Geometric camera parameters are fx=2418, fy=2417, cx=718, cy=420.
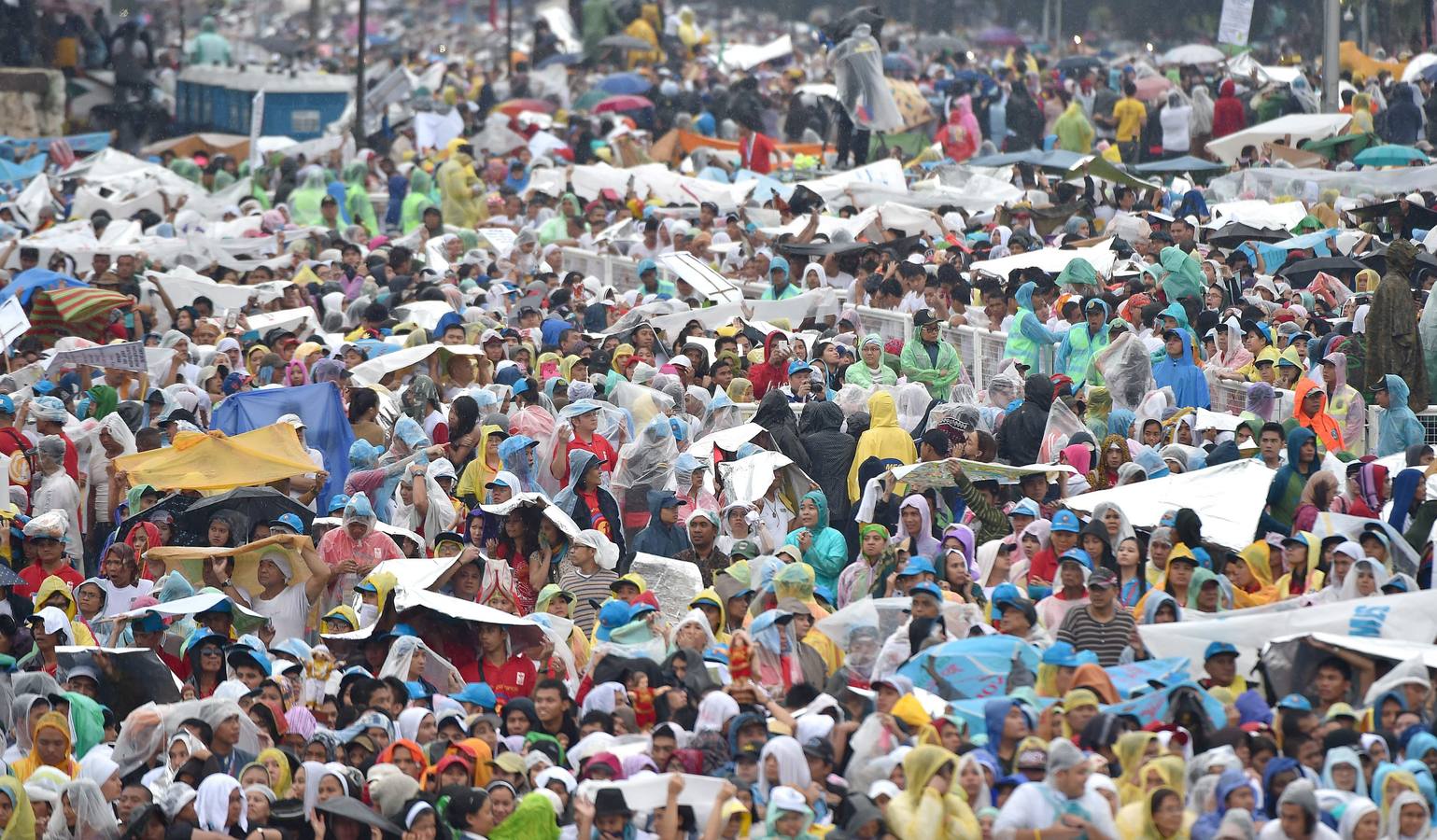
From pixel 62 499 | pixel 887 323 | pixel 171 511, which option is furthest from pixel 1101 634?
pixel 887 323

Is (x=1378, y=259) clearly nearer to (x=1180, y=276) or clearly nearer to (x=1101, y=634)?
(x=1180, y=276)

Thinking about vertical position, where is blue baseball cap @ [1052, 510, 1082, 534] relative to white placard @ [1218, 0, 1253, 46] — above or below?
below

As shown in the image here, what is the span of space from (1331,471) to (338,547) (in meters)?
4.67

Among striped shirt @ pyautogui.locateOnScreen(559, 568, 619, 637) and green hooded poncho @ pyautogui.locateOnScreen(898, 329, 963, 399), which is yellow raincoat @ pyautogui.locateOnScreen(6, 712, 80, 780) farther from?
green hooded poncho @ pyautogui.locateOnScreen(898, 329, 963, 399)

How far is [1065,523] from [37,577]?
470cm

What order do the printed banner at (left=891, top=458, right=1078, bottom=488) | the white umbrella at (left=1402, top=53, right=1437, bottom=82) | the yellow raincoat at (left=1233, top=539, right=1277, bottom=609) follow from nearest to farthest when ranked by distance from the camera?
the yellow raincoat at (left=1233, top=539, right=1277, bottom=609) < the printed banner at (left=891, top=458, right=1078, bottom=488) < the white umbrella at (left=1402, top=53, right=1437, bottom=82)

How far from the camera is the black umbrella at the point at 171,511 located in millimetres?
11781

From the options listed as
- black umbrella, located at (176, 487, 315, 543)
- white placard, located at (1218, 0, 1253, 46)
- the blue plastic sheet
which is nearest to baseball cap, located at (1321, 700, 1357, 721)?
black umbrella, located at (176, 487, 315, 543)

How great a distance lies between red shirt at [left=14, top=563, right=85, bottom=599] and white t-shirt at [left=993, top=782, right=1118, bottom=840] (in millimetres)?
5143

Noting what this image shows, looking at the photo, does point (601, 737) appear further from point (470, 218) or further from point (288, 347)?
point (470, 218)

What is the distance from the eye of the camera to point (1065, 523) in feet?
33.9

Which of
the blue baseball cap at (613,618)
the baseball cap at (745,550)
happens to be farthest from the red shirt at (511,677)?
the baseball cap at (745,550)

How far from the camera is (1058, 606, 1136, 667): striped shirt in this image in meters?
9.34

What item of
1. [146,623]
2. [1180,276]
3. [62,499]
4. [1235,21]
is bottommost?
[62,499]
